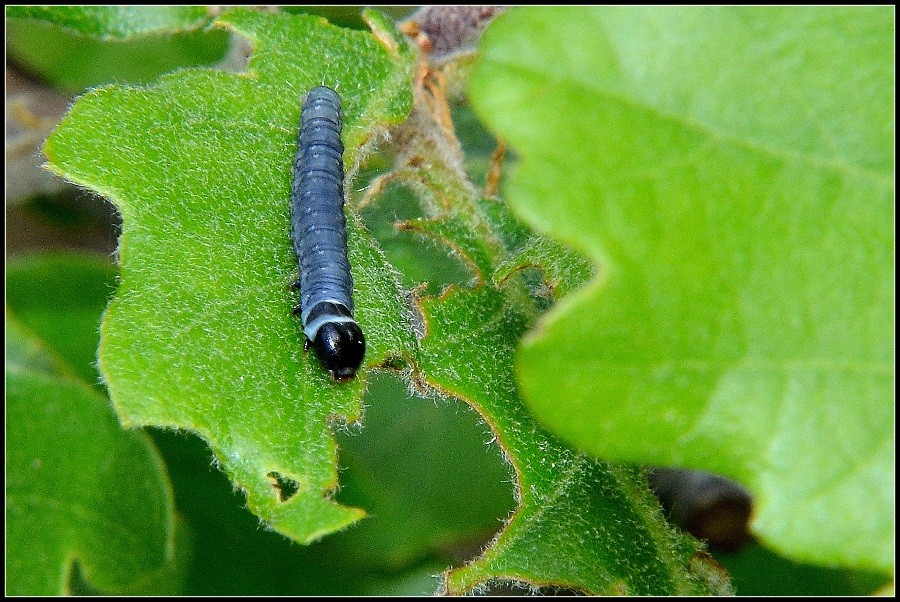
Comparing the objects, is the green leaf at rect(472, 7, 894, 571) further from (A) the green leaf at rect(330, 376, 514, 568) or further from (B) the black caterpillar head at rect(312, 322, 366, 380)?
(A) the green leaf at rect(330, 376, 514, 568)

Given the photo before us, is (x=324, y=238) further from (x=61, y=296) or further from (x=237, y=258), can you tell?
(x=61, y=296)

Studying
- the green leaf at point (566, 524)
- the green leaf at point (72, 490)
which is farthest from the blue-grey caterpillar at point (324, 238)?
the green leaf at point (72, 490)

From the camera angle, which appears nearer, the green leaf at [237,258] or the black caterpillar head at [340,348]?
the green leaf at [237,258]

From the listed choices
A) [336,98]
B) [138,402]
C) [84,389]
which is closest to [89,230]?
[84,389]

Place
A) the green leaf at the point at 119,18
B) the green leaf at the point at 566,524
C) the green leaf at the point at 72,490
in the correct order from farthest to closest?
1. the green leaf at the point at 119,18
2. the green leaf at the point at 72,490
3. the green leaf at the point at 566,524

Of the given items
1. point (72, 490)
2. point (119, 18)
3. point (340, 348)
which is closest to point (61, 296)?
point (72, 490)

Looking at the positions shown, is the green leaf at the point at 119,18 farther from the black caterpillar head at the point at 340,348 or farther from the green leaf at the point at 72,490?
the black caterpillar head at the point at 340,348
